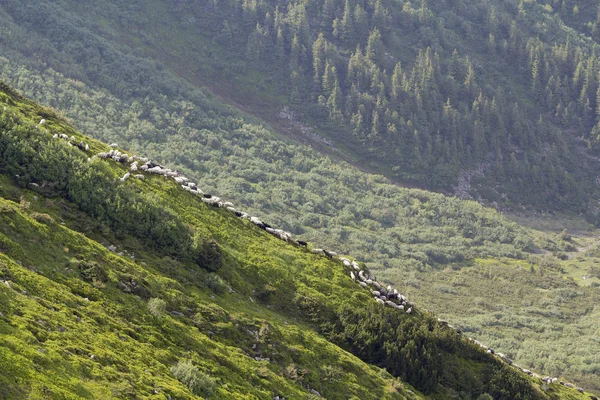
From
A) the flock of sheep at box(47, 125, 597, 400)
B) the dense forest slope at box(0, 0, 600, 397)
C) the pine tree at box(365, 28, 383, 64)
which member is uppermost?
the pine tree at box(365, 28, 383, 64)

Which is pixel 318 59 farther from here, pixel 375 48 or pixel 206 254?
pixel 206 254

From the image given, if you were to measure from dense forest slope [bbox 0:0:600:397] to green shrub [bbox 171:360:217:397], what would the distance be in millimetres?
40617

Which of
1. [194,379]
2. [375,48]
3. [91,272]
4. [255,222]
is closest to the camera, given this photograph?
[194,379]

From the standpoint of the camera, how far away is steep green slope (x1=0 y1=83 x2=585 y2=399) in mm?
14992

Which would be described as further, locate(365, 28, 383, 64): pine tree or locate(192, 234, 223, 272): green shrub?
locate(365, 28, 383, 64): pine tree

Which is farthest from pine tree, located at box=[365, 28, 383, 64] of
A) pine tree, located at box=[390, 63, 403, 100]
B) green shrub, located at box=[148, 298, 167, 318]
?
green shrub, located at box=[148, 298, 167, 318]

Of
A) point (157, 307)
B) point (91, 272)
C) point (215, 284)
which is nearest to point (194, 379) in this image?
point (157, 307)

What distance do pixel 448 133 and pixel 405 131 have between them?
350 inches

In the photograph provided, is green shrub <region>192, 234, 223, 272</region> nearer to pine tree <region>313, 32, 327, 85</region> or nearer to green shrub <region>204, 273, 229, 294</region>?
green shrub <region>204, 273, 229, 294</region>

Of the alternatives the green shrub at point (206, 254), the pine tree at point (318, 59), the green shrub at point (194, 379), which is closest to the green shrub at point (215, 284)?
the green shrub at point (206, 254)

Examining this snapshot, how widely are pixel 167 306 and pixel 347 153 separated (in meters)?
96.2

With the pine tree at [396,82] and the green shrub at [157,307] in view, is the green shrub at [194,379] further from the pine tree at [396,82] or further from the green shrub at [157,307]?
the pine tree at [396,82]

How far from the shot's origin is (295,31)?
13475cm

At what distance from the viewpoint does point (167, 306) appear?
63.9 feet
